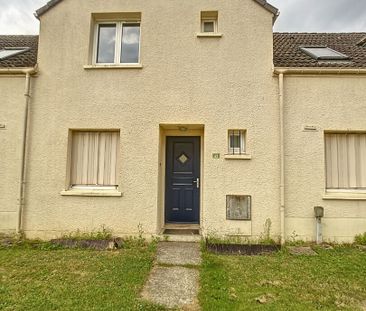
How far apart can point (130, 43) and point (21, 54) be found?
12.0 feet

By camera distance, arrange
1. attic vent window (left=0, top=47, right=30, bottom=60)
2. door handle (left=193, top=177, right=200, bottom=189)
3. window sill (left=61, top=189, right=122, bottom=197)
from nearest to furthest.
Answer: window sill (left=61, top=189, right=122, bottom=197), door handle (left=193, top=177, right=200, bottom=189), attic vent window (left=0, top=47, right=30, bottom=60)

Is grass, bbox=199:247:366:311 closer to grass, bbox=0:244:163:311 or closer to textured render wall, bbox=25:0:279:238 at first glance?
grass, bbox=0:244:163:311

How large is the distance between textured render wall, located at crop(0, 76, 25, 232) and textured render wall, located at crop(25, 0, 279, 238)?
392mm

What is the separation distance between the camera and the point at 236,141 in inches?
312

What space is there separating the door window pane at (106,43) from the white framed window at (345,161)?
6.51 metres

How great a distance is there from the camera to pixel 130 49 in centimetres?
848

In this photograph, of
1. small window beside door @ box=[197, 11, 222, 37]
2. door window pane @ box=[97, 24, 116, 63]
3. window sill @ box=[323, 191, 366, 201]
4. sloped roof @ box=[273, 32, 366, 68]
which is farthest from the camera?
door window pane @ box=[97, 24, 116, 63]

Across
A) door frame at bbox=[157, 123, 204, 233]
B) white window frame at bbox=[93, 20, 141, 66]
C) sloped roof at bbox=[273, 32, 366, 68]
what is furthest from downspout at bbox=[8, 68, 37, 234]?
sloped roof at bbox=[273, 32, 366, 68]

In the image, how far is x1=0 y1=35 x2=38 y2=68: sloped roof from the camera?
8.40 m

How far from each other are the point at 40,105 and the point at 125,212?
12.5 ft

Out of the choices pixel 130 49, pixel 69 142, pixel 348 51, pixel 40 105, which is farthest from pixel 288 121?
pixel 40 105

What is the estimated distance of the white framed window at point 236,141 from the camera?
7.88 m

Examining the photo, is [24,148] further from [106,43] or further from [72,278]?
[72,278]

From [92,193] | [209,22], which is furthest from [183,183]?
[209,22]
